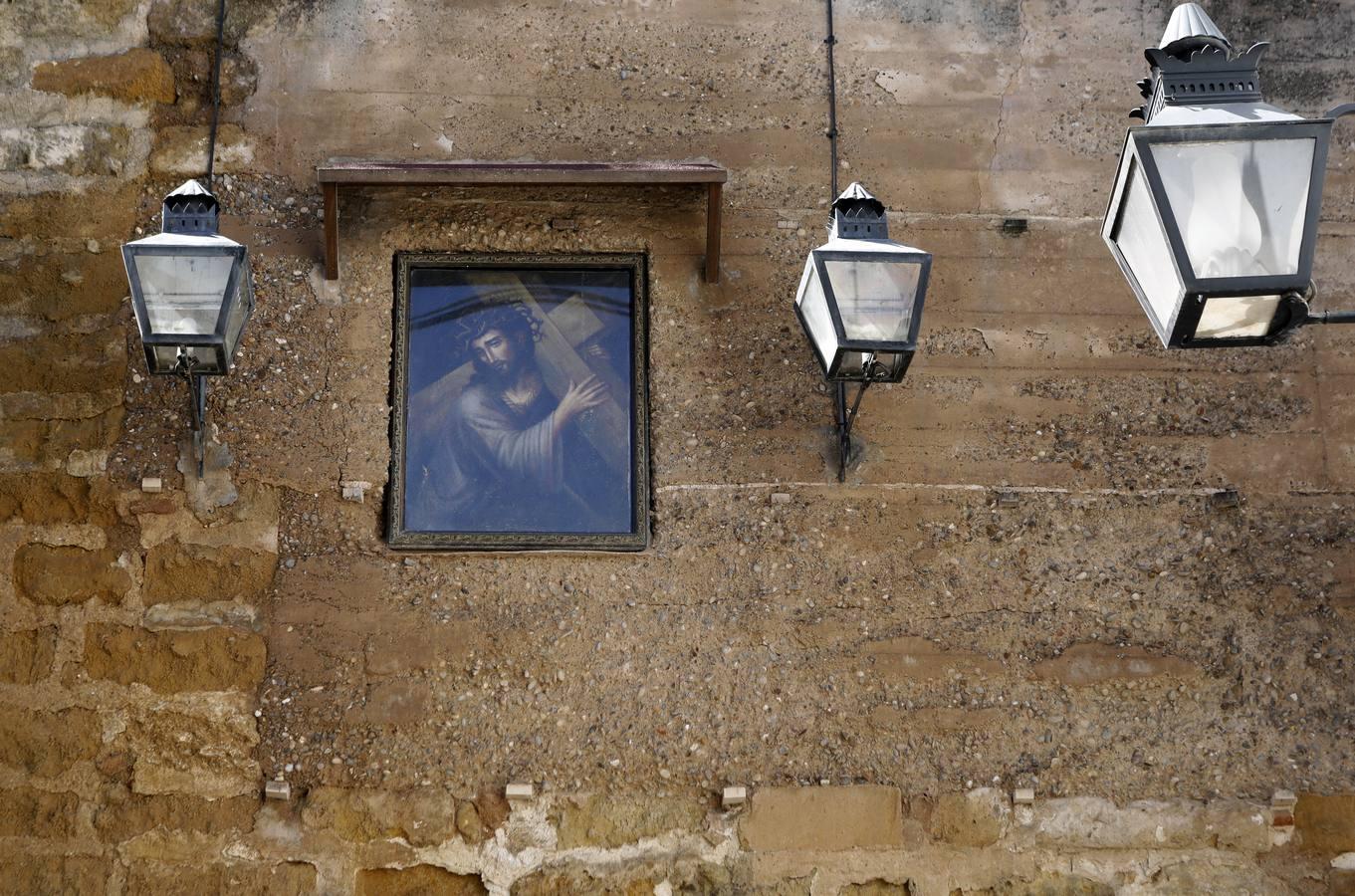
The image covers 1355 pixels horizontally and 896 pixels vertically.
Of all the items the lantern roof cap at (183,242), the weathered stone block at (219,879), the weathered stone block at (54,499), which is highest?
the lantern roof cap at (183,242)

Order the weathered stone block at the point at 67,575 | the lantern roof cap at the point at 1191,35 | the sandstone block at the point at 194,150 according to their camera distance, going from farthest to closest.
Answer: the sandstone block at the point at 194,150 < the weathered stone block at the point at 67,575 < the lantern roof cap at the point at 1191,35

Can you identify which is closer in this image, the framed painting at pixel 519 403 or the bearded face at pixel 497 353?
the framed painting at pixel 519 403

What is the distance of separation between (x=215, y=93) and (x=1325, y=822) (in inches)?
200

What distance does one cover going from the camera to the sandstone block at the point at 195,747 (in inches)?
187

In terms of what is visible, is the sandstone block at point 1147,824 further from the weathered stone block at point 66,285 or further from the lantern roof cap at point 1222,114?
the weathered stone block at point 66,285

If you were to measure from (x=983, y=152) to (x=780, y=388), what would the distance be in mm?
1378

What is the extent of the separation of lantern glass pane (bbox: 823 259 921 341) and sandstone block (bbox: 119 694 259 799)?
2.53m

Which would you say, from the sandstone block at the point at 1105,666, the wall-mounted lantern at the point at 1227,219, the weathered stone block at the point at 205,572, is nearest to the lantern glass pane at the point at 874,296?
the wall-mounted lantern at the point at 1227,219

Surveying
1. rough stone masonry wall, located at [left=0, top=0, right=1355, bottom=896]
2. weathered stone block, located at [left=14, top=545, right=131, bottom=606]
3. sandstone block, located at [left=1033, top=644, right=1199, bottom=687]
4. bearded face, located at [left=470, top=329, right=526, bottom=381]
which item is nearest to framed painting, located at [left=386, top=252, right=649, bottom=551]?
bearded face, located at [left=470, top=329, right=526, bottom=381]

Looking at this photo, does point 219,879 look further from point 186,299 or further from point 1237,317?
point 1237,317

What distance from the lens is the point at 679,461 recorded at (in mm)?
5172

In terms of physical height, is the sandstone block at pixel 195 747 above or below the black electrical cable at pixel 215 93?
below

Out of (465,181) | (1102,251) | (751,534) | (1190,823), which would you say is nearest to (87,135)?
(465,181)

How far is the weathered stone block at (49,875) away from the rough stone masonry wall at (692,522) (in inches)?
0.8
